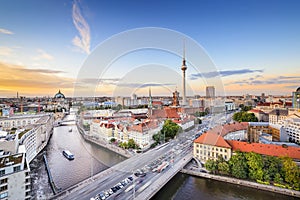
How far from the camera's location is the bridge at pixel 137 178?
4824 mm

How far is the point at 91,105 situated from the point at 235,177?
24789 millimetres

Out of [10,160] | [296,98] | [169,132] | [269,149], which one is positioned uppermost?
[296,98]

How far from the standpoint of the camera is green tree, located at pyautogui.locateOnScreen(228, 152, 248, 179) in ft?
19.3

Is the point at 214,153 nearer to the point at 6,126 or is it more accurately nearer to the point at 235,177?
the point at 235,177

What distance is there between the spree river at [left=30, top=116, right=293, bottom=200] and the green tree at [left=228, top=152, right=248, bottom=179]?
41 centimetres

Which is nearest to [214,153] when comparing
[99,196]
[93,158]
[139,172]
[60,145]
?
[139,172]

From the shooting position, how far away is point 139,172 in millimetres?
6062

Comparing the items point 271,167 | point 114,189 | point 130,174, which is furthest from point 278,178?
point 114,189

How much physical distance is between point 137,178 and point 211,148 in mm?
3420

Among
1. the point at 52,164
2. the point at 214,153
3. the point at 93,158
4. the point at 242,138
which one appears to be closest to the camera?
the point at 214,153

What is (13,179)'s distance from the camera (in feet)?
14.0

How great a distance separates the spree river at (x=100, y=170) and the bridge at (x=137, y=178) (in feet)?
1.20

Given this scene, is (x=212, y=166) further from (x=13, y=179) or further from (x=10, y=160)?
(x=10, y=160)

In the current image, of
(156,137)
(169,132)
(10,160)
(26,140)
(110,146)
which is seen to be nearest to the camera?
(10,160)
